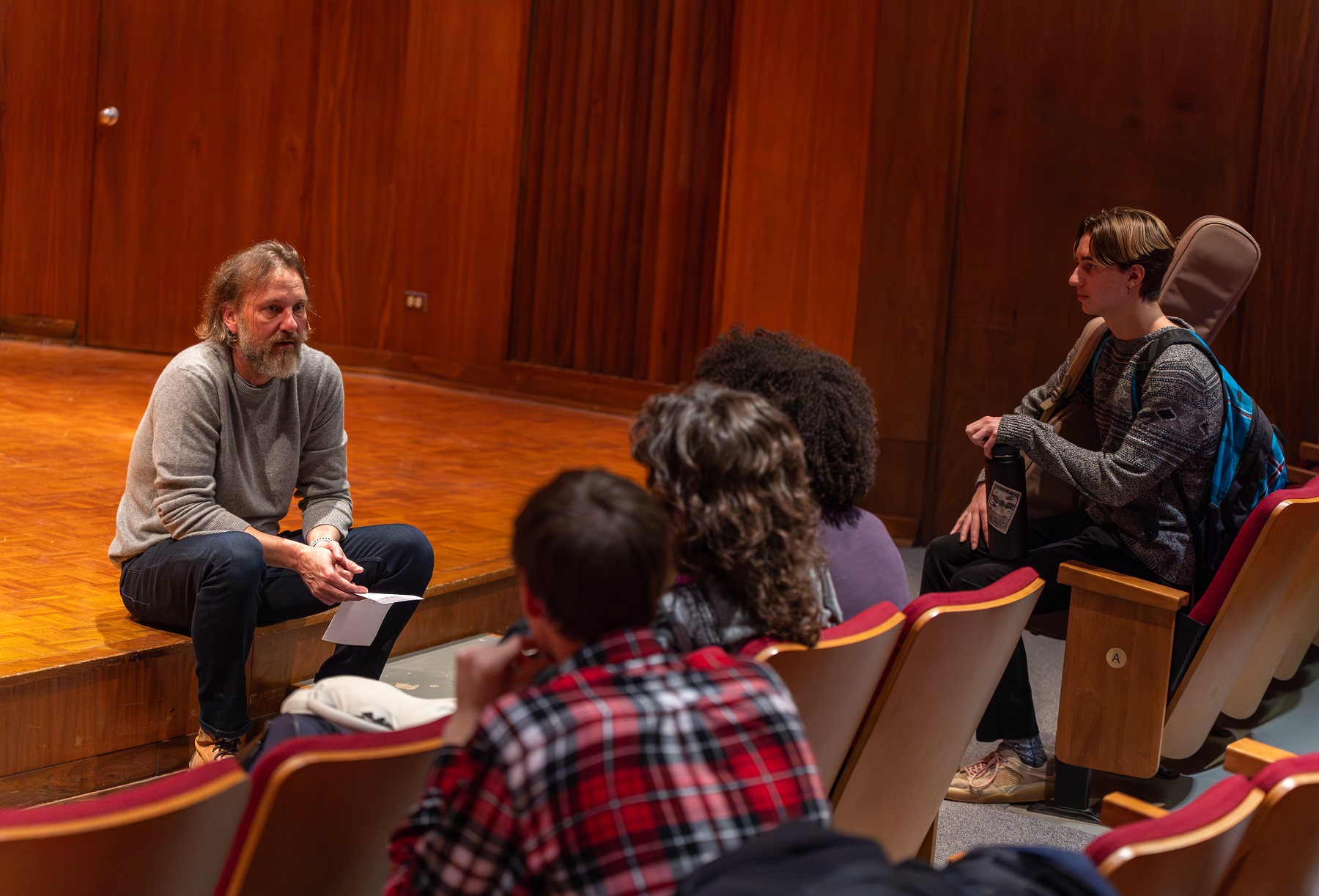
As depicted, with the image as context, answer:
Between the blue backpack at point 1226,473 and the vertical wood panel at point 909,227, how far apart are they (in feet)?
5.55

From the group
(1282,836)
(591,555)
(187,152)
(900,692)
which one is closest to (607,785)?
(591,555)

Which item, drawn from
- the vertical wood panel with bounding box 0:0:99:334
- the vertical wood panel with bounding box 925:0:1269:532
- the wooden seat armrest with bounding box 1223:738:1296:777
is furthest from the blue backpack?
the vertical wood panel with bounding box 0:0:99:334

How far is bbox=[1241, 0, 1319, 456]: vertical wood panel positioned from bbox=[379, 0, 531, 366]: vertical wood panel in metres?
3.31

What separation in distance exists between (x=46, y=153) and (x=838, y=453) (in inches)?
232

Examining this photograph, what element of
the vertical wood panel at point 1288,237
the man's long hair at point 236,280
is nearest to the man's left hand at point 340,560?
the man's long hair at point 236,280

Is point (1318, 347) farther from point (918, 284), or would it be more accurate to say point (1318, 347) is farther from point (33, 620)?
point (33, 620)

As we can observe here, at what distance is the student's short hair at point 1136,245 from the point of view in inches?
97.7

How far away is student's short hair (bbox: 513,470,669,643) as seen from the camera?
101 cm

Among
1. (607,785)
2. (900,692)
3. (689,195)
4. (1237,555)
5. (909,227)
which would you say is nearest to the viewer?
(607,785)

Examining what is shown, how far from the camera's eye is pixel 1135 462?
7.83 ft

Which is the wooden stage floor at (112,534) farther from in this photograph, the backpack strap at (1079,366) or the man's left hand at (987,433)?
the backpack strap at (1079,366)

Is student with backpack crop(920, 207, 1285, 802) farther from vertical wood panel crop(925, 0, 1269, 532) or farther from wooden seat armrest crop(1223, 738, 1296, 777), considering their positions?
vertical wood panel crop(925, 0, 1269, 532)

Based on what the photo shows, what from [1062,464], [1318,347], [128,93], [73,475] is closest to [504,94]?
[128,93]

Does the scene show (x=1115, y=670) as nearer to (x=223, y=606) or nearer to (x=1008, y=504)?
(x=1008, y=504)
